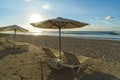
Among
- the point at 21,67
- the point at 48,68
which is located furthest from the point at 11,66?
the point at 48,68

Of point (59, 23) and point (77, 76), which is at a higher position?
point (59, 23)

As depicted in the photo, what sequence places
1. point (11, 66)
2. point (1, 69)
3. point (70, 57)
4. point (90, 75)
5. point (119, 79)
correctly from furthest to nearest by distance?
point (70, 57)
point (11, 66)
point (1, 69)
point (90, 75)
point (119, 79)

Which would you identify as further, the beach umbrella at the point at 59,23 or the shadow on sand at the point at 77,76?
the beach umbrella at the point at 59,23

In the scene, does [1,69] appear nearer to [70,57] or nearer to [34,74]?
[34,74]

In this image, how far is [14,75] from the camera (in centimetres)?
601

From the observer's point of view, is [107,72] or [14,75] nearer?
[14,75]

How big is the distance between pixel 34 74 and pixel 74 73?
144 cm

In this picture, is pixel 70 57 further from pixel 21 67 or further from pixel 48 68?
pixel 21 67

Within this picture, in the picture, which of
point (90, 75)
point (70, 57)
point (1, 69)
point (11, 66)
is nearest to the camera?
point (90, 75)

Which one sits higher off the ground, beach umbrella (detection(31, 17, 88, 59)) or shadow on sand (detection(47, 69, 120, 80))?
beach umbrella (detection(31, 17, 88, 59))

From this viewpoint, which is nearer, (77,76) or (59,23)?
(77,76)

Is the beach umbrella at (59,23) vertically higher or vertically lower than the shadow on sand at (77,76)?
higher

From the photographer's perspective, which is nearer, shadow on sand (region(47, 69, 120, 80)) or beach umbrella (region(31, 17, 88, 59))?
shadow on sand (region(47, 69, 120, 80))

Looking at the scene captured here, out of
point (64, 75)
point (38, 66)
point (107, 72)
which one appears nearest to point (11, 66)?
point (38, 66)
